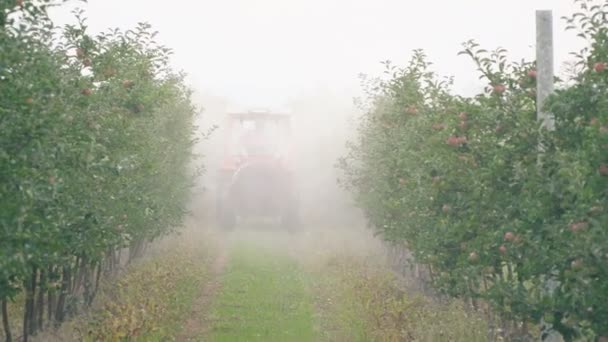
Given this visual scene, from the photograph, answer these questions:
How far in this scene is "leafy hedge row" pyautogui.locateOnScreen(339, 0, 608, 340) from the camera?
6.16 m

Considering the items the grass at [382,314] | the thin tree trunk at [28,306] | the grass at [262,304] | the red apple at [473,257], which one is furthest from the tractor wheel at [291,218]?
the red apple at [473,257]

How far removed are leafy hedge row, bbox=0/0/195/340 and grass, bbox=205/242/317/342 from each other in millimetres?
2176

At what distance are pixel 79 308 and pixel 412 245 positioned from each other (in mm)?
5245

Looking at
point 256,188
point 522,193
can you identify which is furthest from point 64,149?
point 256,188

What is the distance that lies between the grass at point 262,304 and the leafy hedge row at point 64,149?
2176mm

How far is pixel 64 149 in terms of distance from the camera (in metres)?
7.34

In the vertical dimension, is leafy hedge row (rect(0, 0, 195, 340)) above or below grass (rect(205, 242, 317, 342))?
above

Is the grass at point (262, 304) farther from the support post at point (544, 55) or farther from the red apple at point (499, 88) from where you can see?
the support post at point (544, 55)

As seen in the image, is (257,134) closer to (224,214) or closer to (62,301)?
(224,214)

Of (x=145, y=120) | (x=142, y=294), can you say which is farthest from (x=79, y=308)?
(x=145, y=120)

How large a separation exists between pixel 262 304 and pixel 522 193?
8806mm

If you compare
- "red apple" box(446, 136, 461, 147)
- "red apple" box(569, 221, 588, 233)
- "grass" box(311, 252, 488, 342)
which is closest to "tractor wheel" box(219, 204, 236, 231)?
"grass" box(311, 252, 488, 342)

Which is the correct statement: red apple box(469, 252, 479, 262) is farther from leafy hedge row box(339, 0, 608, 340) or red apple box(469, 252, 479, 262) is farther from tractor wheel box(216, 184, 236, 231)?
tractor wheel box(216, 184, 236, 231)

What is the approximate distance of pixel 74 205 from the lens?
29.6ft
